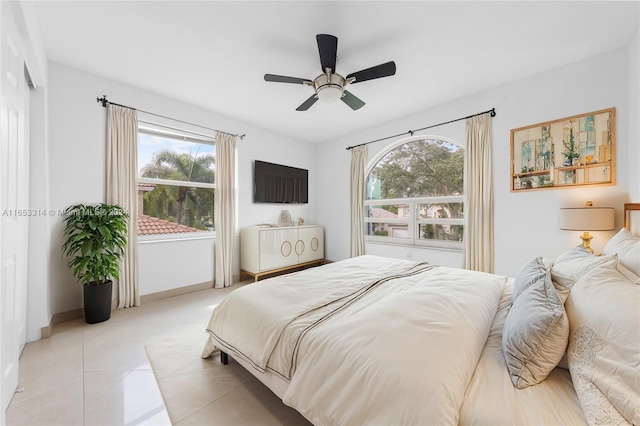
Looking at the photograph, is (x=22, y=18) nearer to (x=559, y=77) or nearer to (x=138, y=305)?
(x=138, y=305)

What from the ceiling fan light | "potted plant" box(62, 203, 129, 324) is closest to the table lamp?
the ceiling fan light

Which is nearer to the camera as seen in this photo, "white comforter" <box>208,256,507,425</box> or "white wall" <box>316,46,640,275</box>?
"white comforter" <box>208,256,507,425</box>

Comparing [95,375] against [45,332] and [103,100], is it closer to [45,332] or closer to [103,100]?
[45,332]

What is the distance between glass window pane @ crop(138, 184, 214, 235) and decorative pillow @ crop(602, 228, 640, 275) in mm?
4108

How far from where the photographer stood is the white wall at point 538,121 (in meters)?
2.32

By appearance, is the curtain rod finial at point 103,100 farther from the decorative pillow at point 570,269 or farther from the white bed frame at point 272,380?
the decorative pillow at point 570,269

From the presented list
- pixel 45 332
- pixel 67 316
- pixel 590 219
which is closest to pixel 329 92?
pixel 590 219

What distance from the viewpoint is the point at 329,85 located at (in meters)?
2.25

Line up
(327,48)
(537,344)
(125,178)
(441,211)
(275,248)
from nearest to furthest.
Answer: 1. (537,344)
2. (327,48)
3. (125,178)
4. (441,211)
5. (275,248)

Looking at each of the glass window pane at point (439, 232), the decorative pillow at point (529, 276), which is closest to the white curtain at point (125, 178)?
the decorative pillow at point (529, 276)

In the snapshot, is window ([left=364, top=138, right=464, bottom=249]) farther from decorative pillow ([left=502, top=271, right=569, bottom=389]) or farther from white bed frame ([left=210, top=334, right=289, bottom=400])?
white bed frame ([left=210, top=334, right=289, bottom=400])

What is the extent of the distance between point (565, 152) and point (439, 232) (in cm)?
164

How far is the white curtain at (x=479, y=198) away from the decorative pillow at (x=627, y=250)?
1.48 meters

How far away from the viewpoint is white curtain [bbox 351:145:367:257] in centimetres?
438
